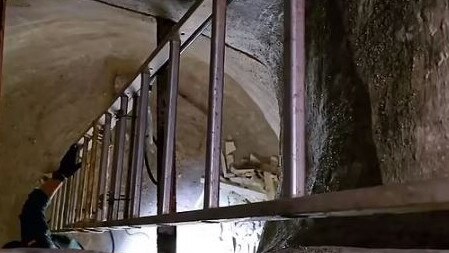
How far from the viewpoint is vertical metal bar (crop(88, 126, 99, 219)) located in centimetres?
282

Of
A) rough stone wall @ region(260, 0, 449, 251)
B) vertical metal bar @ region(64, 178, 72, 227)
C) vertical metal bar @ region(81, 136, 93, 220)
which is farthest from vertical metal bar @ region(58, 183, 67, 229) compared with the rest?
rough stone wall @ region(260, 0, 449, 251)

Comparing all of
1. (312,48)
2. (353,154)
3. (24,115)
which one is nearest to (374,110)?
(353,154)

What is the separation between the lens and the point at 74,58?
149 inches

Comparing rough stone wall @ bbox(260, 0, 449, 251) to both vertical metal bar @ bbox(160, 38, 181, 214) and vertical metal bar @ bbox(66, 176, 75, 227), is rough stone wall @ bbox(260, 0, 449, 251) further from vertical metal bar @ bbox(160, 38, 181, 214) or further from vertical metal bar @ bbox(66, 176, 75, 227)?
vertical metal bar @ bbox(66, 176, 75, 227)

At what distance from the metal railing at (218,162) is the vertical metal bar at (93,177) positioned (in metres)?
0.11

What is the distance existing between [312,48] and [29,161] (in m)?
3.18

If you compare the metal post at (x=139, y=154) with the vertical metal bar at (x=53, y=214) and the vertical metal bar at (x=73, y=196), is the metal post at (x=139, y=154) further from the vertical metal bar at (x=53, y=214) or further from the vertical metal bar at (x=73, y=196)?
the vertical metal bar at (x=53, y=214)

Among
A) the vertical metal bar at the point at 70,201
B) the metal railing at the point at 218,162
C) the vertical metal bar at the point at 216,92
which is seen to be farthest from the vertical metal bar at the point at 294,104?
the vertical metal bar at the point at 70,201

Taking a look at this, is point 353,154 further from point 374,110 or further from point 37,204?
point 37,204

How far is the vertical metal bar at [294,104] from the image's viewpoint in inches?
30.9

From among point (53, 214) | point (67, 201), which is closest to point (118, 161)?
point (67, 201)

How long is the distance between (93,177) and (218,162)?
1.86 meters

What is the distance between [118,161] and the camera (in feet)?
7.68

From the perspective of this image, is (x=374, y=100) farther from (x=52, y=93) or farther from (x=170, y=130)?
A: (x=52, y=93)
